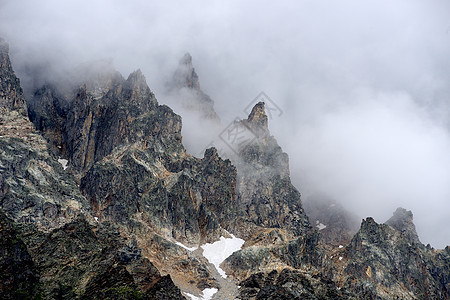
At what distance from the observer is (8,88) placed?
574 feet

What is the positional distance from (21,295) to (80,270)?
52.1 ft

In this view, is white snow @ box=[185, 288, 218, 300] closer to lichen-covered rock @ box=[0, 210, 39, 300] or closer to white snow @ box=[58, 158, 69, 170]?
lichen-covered rock @ box=[0, 210, 39, 300]

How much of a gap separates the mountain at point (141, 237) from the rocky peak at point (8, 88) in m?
0.53

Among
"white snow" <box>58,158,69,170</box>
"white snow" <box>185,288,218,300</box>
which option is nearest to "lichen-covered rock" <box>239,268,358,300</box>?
"white snow" <box>185,288,218,300</box>

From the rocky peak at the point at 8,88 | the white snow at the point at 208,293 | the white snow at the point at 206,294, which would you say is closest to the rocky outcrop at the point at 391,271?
the white snow at the point at 208,293

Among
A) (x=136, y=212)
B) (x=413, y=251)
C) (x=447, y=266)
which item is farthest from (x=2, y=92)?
(x=447, y=266)

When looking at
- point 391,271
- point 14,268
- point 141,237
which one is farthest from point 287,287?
point 391,271

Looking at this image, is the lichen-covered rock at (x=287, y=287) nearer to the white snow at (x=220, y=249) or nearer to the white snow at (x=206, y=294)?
the white snow at (x=206, y=294)

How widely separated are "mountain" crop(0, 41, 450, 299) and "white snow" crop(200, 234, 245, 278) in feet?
1.49

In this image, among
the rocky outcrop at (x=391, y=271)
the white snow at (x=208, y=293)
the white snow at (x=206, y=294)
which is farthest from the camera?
the rocky outcrop at (x=391, y=271)

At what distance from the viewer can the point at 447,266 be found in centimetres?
19688

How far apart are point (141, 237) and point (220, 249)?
34.3 metres

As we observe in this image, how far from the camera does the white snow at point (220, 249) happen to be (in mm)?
149875

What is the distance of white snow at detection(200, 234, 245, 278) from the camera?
150 metres
